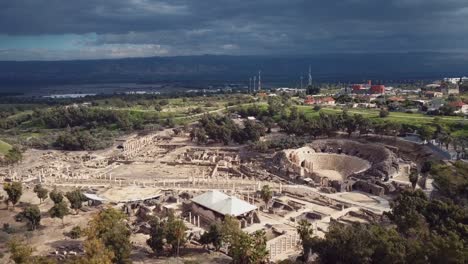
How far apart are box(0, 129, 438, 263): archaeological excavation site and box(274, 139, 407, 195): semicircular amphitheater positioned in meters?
0.16

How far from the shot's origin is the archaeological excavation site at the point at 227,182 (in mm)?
43188

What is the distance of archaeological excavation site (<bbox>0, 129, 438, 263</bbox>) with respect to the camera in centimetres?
4319

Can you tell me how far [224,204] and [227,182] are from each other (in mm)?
15350

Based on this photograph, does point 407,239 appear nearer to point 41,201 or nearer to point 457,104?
point 41,201

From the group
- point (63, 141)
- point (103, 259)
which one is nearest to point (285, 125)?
point (63, 141)

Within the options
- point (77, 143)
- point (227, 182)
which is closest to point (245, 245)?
point (227, 182)

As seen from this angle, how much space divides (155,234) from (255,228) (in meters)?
9.94

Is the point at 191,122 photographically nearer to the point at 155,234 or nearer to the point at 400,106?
the point at 400,106

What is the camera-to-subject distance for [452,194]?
4684 cm

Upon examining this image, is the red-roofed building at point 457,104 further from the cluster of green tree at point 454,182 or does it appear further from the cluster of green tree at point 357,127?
the cluster of green tree at point 454,182

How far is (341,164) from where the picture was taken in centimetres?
7081

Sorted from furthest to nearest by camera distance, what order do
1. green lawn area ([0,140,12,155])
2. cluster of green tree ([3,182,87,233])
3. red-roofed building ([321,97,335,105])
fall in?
red-roofed building ([321,97,335,105]) → green lawn area ([0,140,12,155]) → cluster of green tree ([3,182,87,233])

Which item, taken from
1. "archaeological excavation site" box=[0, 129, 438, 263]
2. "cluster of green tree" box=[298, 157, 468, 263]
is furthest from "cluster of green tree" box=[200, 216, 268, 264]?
"cluster of green tree" box=[298, 157, 468, 263]

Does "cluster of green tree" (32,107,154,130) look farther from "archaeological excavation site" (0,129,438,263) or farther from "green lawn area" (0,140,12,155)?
"green lawn area" (0,140,12,155)
